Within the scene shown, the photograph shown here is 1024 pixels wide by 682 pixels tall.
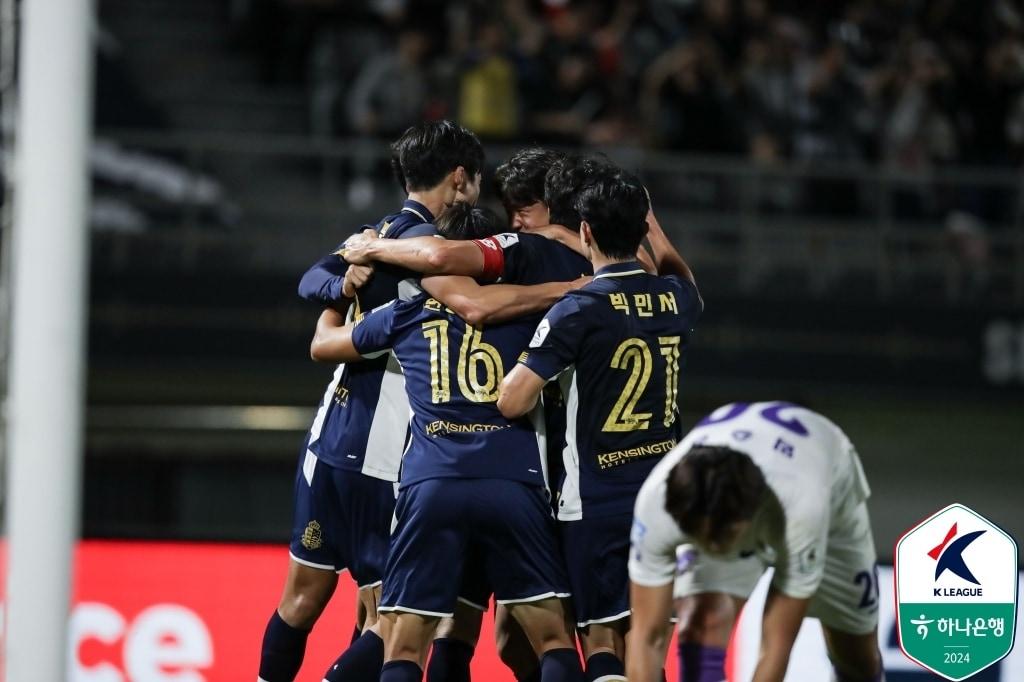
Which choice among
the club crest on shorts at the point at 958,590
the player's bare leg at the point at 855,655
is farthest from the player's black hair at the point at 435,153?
the club crest on shorts at the point at 958,590

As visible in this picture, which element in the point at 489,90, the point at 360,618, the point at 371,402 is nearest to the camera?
the point at 371,402

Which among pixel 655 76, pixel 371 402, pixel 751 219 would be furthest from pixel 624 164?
pixel 371 402

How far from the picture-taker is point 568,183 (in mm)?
4469

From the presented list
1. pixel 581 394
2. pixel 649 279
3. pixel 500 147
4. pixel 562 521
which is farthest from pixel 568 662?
pixel 500 147

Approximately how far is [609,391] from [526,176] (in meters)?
0.77

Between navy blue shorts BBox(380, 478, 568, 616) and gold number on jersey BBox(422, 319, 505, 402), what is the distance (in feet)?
0.86

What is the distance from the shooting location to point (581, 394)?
14.4 ft

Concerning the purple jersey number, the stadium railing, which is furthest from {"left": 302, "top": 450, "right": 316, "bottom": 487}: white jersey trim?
the stadium railing

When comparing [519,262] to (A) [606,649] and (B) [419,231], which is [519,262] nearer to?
(B) [419,231]

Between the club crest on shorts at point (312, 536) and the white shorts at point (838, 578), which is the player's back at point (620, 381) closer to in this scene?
the white shorts at point (838, 578)

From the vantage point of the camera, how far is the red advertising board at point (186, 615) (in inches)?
228

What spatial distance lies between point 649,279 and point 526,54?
22.2ft

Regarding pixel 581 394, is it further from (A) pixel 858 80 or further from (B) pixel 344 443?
(A) pixel 858 80

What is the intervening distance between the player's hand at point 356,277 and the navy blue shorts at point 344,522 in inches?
22.9
